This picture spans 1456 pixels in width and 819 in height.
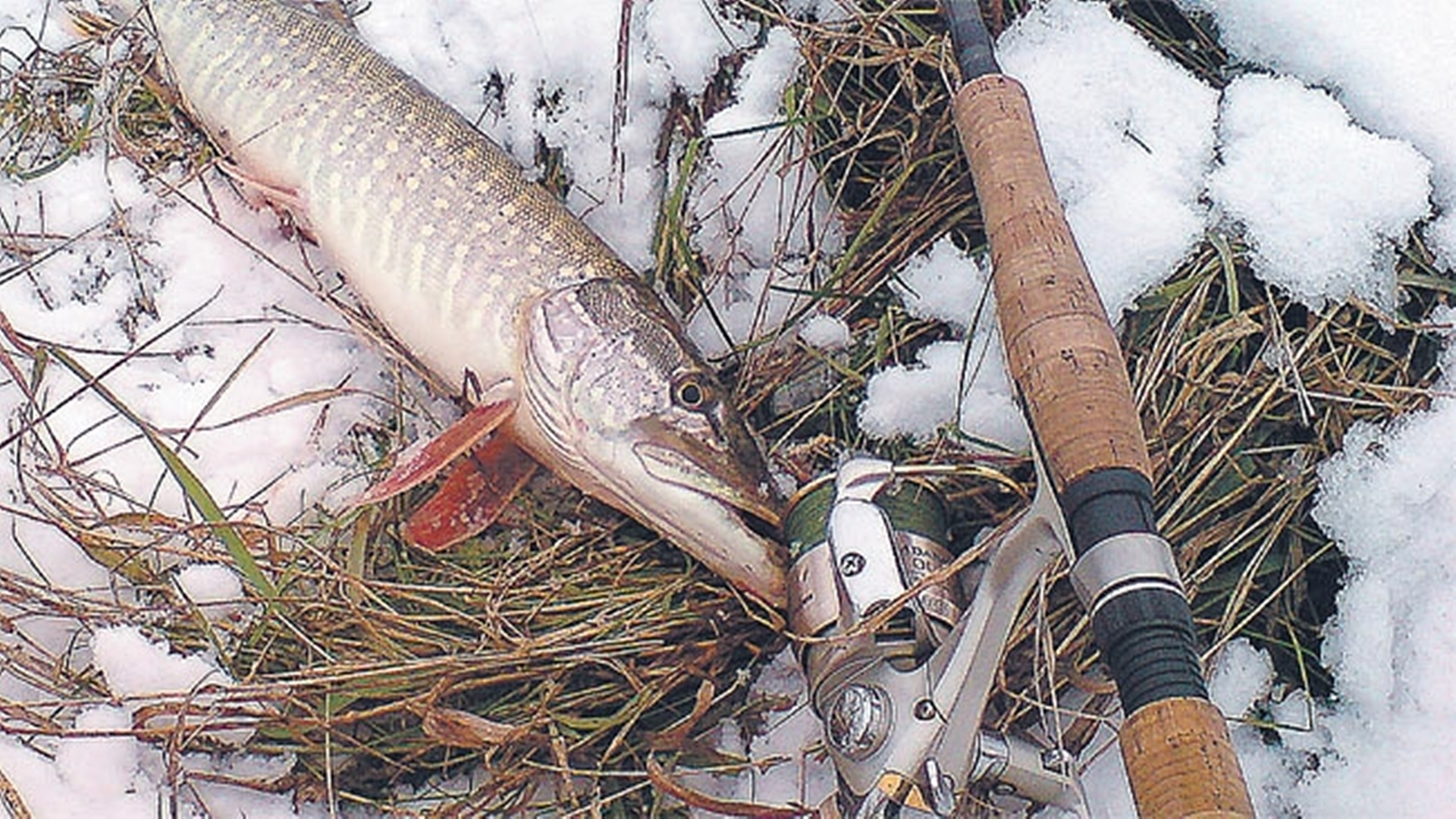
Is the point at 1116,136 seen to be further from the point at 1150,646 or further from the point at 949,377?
the point at 1150,646

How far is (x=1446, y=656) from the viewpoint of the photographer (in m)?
1.30

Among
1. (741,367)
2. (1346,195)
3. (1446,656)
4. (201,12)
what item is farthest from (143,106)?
(1446,656)

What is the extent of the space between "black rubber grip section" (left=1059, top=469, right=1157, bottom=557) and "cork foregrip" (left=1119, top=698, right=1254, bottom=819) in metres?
0.14

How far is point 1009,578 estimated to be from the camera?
3.77ft

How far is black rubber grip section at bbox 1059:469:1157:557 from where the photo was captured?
100 cm

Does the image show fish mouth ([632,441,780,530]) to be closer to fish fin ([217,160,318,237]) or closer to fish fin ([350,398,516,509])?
fish fin ([350,398,516,509])

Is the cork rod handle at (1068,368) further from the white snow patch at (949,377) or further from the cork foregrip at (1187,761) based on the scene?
the white snow patch at (949,377)

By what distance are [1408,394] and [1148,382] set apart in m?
0.26

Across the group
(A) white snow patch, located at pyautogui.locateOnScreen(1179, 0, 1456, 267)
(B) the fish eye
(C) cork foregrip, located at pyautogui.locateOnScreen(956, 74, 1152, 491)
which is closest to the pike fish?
(B) the fish eye

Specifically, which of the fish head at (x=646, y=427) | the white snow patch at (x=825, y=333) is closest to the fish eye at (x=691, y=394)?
the fish head at (x=646, y=427)

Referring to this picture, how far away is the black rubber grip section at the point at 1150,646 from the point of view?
0.92m

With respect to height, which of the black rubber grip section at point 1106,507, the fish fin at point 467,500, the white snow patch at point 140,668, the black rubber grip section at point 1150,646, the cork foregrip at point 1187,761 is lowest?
the cork foregrip at point 1187,761

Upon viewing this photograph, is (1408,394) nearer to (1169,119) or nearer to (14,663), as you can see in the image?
(1169,119)

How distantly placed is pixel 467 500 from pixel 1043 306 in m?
0.73
